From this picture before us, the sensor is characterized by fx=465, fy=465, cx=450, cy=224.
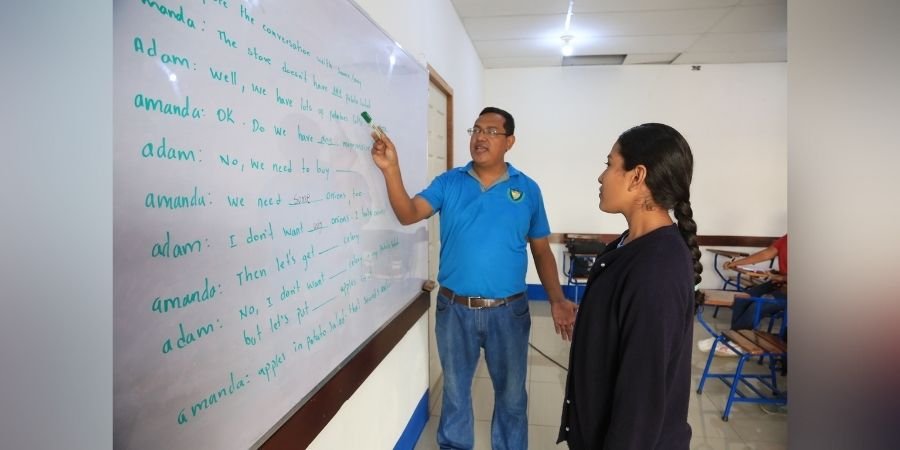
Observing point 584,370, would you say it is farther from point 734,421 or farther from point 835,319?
point 734,421

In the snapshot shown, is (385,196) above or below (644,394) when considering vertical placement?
above

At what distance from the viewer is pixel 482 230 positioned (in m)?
1.92

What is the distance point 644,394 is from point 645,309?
0.18 metres

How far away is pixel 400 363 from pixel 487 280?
61 cm

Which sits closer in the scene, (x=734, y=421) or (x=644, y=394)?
(x=644, y=394)

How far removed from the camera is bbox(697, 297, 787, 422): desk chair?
2.66 metres

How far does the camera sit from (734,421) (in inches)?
107

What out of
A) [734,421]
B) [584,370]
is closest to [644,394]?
[584,370]

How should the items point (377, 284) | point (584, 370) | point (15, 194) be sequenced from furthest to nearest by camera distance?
point (377, 284)
point (584, 370)
point (15, 194)

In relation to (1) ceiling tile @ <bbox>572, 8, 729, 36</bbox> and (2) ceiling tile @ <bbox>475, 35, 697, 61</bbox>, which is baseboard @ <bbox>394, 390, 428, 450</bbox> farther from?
(2) ceiling tile @ <bbox>475, 35, 697, 61</bbox>

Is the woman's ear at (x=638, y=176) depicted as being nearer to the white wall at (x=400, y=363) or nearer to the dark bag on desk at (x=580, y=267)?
the white wall at (x=400, y=363)

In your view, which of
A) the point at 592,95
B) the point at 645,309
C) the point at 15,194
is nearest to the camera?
the point at 15,194

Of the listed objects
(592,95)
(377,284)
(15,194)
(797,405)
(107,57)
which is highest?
(592,95)

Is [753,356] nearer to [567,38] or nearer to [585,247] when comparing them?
[585,247]
